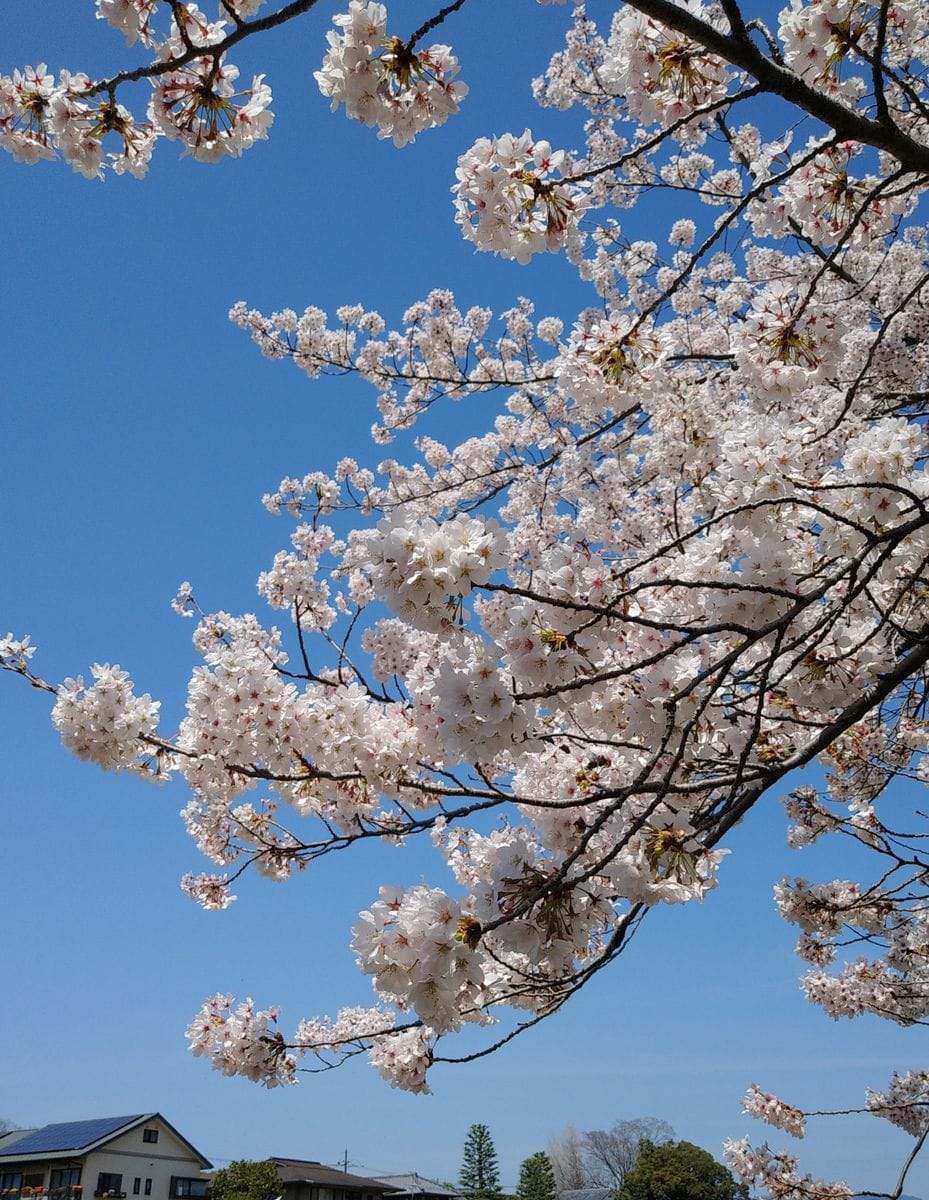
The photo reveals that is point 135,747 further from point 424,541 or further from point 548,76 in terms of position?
point 548,76

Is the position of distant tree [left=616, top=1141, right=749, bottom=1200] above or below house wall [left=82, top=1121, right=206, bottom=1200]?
below

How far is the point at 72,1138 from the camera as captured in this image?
25859mm

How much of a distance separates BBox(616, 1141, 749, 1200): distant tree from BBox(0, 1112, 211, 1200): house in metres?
17.0

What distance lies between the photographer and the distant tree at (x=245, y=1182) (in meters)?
22.4

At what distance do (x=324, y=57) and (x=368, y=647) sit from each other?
3.58 meters

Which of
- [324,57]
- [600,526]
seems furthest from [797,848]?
[324,57]

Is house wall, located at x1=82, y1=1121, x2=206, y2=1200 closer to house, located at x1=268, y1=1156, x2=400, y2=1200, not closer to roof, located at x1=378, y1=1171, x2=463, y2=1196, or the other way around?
house, located at x1=268, y1=1156, x2=400, y2=1200

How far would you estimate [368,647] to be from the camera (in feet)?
18.1

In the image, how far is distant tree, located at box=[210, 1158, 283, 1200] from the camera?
2236 centimetres

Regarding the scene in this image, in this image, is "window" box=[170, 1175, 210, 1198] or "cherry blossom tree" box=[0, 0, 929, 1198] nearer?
"cherry blossom tree" box=[0, 0, 929, 1198]

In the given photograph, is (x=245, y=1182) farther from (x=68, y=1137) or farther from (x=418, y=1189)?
(x=418, y=1189)

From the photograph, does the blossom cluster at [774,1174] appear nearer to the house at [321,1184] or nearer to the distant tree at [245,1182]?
the distant tree at [245,1182]

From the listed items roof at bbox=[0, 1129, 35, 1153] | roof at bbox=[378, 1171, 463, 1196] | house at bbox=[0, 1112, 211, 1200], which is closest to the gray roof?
roof at bbox=[378, 1171, 463, 1196]

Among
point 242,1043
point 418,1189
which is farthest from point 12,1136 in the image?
point 242,1043
